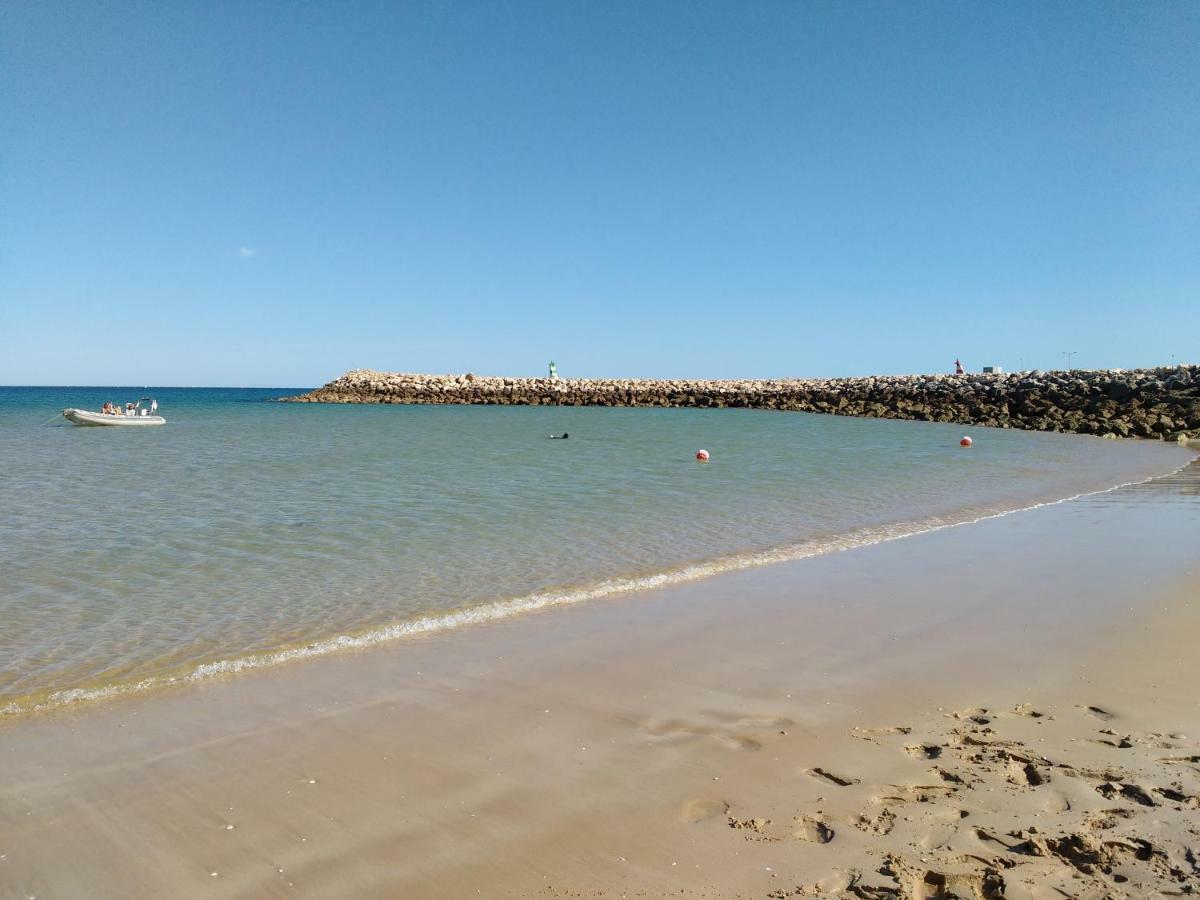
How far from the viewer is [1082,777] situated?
3.74 meters

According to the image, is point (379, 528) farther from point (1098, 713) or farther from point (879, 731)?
point (1098, 713)

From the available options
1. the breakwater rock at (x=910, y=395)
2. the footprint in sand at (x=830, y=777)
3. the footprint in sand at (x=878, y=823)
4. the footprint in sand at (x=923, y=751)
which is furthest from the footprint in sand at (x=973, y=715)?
the breakwater rock at (x=910, y=395)

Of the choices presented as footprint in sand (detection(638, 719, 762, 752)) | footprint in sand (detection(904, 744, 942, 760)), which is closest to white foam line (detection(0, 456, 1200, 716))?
footprint in sand (detection(638, 719, 762, 752))

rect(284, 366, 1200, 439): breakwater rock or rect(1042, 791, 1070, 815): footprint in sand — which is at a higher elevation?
rect(284, 366, 1200, 439): breakwater rock

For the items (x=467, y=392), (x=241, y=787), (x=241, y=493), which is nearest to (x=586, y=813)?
(x=241, y=787)

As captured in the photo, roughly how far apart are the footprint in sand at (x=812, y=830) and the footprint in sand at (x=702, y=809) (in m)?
0.33

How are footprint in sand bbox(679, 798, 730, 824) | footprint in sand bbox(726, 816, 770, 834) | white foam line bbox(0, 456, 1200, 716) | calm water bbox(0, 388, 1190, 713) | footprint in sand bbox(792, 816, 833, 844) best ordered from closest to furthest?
footprint in sand bbox(792, 816, 833, 844), footprint in sand bbox(726, 816, 770, 834), footprint in sand bbox(679, 798, 730, 824), white foam line bbox(0, 456, 1200, 716), calm water bbox(0, 388, 1190, 713)

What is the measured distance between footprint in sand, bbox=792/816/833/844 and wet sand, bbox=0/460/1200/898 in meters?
0.01

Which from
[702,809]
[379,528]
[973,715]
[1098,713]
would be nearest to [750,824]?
[702,809]

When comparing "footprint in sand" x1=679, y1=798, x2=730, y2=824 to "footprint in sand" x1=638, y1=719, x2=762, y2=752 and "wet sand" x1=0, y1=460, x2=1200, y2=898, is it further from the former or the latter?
"footprint in sand" x1=638, y1=719, x2=762, y2=752

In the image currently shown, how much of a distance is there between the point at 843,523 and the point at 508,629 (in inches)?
275

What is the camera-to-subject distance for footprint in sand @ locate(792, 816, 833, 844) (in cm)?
330

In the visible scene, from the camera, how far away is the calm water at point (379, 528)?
6707mm

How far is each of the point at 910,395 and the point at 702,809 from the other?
56.4 m
